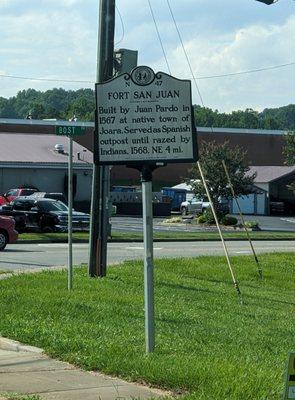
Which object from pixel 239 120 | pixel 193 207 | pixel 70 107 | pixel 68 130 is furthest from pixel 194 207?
pixel 239 120

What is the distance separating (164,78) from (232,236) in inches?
1305

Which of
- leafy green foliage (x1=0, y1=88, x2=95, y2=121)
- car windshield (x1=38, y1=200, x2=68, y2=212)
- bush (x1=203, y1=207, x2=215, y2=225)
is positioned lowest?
bush (x1=203, y1=207, x2=215, y2=225)

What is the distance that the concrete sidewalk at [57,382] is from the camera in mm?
7574

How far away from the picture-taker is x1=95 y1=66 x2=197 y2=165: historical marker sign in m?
8.86

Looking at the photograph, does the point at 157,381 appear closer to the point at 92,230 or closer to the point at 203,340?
the point at 203,340

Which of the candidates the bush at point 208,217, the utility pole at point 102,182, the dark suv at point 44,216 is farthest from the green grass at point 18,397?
the bush at point 208,217

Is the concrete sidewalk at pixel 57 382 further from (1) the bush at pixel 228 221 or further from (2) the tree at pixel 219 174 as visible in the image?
(1) the bush at pixel 228 221

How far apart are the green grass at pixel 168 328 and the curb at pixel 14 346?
0.43ft

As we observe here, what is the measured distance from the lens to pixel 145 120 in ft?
29.3

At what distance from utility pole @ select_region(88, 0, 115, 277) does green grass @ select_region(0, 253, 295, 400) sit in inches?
17.9

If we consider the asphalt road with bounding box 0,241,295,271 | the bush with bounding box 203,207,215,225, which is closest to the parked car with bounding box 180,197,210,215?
the bush with bounding box 203,207,215,225

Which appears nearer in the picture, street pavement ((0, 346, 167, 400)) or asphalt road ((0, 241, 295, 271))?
street pavement ((0, 346, 167, 400))

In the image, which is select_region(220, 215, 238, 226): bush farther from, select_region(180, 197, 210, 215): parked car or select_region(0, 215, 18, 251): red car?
select_region(0, 215, 18, 251): red car

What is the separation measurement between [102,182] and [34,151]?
46.1 meters
